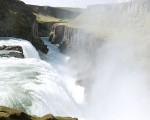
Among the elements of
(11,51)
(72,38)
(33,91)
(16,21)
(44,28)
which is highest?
(33,91)

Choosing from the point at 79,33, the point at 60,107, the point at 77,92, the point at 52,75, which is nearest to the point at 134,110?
the point at 77,92

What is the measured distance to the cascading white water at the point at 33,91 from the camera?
22.5 meters

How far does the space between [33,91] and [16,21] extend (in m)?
38.3

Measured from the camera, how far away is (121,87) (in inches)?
1750

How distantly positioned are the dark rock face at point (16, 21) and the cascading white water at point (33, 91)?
1007 inches

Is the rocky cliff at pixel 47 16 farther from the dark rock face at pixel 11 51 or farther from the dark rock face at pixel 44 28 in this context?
the dark rock face at pixel 11 51

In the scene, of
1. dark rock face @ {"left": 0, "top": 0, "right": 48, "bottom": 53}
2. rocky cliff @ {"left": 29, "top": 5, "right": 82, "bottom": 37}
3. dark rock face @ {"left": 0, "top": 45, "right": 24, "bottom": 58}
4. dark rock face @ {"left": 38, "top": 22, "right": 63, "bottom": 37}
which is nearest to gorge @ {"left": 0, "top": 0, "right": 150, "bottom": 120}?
dark rock face @ {"left": 0, "top": 0, "right": 48, "bottom": 53}

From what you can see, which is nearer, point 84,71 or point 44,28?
point 84,71

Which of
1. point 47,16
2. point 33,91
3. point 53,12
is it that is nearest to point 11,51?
point 33,91

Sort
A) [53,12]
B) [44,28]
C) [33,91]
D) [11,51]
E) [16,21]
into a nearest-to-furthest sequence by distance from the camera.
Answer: [33,91] → [11,51] → [16,21] → [44,28] → [53,12]

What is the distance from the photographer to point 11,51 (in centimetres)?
4031

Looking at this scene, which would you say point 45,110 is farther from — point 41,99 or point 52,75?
point 52,75

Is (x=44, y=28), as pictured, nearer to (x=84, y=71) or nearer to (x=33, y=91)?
(x=84, y=71)

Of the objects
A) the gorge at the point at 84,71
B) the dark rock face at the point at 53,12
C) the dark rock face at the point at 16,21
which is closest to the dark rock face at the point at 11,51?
the gorge at the point at 84,71
